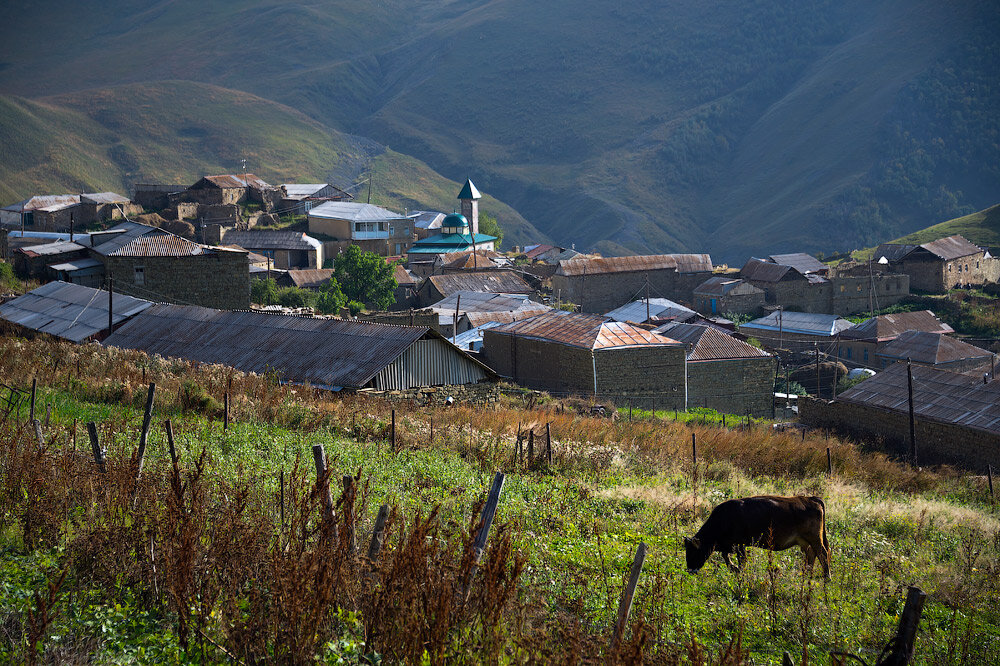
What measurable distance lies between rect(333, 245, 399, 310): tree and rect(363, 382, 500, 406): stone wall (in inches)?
1145

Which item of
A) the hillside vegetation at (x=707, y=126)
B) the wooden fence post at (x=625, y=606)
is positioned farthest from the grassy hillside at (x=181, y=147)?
the wooden fence post at (x=625, y=606)

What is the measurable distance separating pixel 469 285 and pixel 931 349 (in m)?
23.9

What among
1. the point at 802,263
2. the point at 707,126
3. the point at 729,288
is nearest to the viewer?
the point at 729,288

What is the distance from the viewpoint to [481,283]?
164 ft

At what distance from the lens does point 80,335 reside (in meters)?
23.0

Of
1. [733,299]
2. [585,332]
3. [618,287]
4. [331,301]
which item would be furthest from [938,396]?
[618,287]

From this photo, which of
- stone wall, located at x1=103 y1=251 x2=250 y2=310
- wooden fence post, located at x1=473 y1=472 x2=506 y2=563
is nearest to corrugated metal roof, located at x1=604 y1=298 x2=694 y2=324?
stone wall, located at x1=103 y1=251 x2=250 y2=310

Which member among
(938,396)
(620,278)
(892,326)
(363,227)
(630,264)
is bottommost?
(938,396)

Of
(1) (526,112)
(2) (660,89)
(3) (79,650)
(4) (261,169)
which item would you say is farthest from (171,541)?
(2) (660,89)

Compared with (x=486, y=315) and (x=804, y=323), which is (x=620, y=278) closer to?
(x=804, y=323)

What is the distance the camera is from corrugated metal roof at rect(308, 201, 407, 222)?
61.4m

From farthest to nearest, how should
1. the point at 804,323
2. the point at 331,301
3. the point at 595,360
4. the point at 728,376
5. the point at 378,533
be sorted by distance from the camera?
the point at 804,323, the point at 331,301, the point at 728,376, the point at 595,360, the point at 378,533

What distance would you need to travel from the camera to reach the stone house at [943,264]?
56.4m

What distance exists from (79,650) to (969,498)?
1386cm
